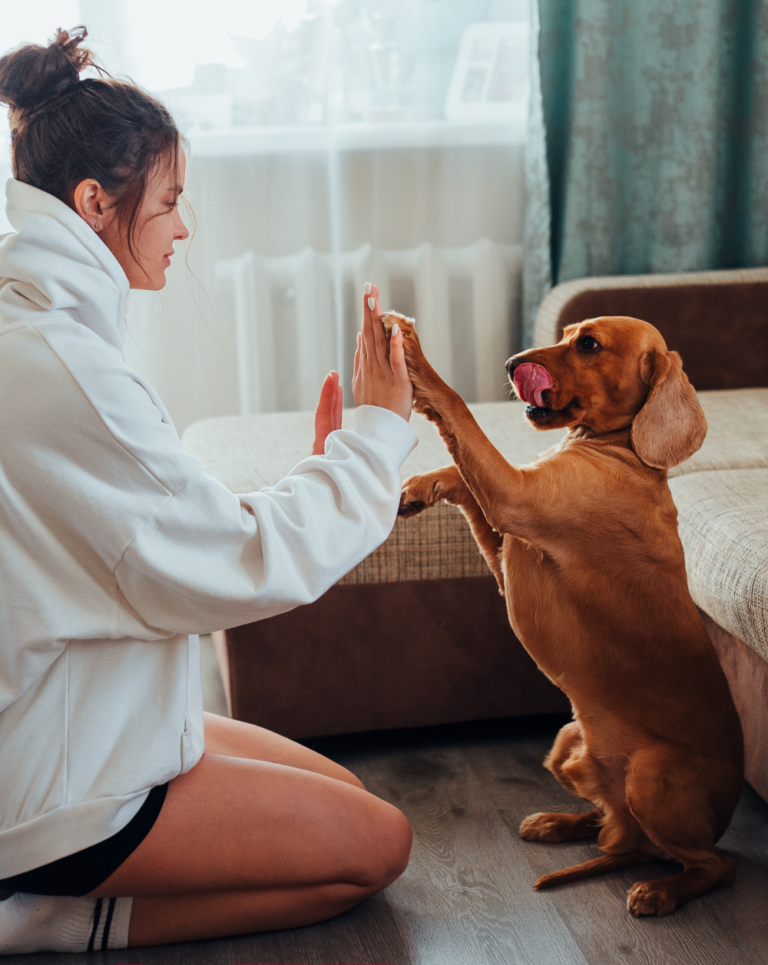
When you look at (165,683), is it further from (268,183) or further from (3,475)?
(268,183)

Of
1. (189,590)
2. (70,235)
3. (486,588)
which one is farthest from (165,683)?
(486,588)

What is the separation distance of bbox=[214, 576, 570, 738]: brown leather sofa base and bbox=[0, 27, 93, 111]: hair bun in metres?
0.92

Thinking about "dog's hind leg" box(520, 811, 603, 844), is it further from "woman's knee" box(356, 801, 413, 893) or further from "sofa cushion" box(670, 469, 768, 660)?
"sofa cushion" box(670, 469, 768, 660)

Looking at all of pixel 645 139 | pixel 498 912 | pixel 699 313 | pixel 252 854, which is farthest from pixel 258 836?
pixel 645 139

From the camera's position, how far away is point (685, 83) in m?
2.71

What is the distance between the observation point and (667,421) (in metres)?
1.31

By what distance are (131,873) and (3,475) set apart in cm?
51

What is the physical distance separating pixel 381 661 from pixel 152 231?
90 centimetres

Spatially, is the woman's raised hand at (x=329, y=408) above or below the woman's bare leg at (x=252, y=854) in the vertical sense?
above

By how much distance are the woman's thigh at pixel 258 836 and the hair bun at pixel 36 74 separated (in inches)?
33.4

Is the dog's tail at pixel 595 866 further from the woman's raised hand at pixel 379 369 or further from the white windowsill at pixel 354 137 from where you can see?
the white windowsill at pixel 354 137

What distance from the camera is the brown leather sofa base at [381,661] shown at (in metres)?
1.72

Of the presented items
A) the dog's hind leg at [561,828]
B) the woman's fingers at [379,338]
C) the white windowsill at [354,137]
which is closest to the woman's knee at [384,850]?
the dog's hind leg at [561,828]

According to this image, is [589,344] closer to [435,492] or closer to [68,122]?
[435,492]
